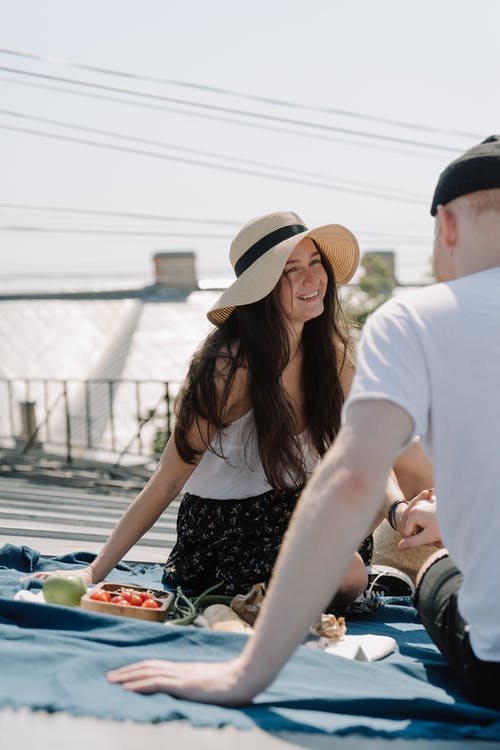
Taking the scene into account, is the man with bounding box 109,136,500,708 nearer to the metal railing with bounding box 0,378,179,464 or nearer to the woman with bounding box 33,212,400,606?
the woman with bounding box 33,212,400,606

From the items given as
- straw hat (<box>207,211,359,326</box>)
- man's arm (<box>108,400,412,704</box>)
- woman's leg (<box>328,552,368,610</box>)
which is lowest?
woman's leg (<box>328,552,368,610</box>)

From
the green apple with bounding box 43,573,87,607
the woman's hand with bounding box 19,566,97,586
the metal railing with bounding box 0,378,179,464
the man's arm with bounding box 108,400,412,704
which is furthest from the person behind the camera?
the metal railing with bounding box 0,378,179,464

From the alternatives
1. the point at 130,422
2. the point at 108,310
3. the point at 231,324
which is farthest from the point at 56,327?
the point at 231,324

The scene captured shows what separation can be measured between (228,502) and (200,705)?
4.42ft

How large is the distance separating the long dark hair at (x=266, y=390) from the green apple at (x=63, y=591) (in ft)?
1.69

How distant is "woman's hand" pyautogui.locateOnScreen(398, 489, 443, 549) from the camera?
7.94 feet

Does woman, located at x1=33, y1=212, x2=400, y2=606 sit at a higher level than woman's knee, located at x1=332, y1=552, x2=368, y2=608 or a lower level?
higher

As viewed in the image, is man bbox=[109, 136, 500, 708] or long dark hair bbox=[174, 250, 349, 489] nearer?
man bbox=[109, 136, 500, 708]

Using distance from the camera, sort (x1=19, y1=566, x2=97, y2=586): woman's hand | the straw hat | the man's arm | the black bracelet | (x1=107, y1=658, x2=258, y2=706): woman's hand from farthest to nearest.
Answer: the straw hat, (x1=19, y1=566, x2=97, y2=586): woman's hand, the black bracelet, (x1=107, y1=658, x2=258, y2=706): woman's hand, the man's arm

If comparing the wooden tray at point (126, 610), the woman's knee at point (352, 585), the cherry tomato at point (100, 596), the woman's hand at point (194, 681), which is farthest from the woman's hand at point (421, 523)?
the woman's hand at point (194, 681)

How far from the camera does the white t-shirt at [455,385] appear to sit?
151 centimetres

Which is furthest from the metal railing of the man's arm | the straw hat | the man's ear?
the man's arm

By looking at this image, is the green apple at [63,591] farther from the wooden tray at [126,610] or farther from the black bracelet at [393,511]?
the black bracelet at [393,511]

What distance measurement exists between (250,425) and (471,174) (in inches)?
56.8
